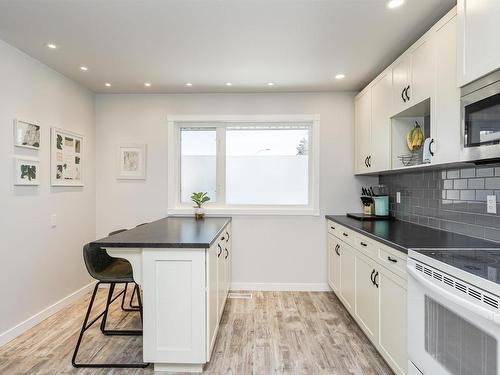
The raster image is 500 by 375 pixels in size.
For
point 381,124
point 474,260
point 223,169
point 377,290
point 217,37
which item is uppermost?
point 217,37

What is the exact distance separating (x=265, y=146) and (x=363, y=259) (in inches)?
77.8

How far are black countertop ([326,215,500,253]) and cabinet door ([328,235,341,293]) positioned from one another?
1.92 feet

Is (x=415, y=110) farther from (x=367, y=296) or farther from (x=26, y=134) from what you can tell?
(x=26, y=134)

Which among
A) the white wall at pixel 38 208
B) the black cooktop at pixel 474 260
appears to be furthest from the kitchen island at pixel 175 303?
the black cooktop at pixel 474 260

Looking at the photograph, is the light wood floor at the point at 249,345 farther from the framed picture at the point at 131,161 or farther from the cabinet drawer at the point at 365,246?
the framed picture at the point at 131,161

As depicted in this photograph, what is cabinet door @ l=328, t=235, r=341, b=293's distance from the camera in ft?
10.4

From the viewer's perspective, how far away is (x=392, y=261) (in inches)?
73.6

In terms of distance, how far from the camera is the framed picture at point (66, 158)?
118 inches

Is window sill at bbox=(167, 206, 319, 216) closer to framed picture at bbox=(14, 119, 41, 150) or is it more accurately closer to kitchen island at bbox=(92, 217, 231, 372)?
framed picture at bbox=(14, 119, 41, 150)

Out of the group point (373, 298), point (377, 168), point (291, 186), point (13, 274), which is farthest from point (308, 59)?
point (13, 274)

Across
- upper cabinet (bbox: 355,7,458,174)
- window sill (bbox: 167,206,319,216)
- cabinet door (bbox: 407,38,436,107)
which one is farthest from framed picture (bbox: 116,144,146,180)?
cabinet door (bbox: 407,38,436,107)

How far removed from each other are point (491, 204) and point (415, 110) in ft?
3.03

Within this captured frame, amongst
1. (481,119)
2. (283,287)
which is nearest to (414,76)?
(481,119)

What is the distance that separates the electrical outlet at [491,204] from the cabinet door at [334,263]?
1.45 meters
